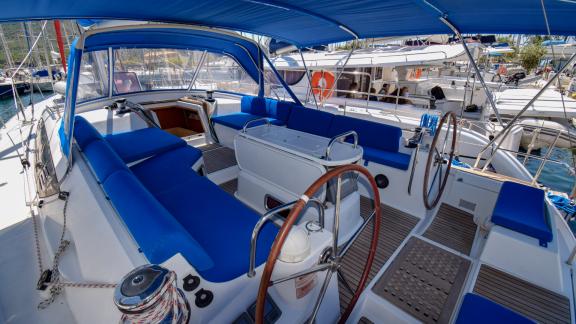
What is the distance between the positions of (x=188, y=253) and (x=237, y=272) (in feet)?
Answer: 0.89

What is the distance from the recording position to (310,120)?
3.78 metres

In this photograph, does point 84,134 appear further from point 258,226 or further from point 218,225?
point 258,226

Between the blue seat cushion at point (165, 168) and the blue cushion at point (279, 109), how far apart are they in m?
1.84

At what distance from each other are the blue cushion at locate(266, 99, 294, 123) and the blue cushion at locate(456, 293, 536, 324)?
11.3 ft

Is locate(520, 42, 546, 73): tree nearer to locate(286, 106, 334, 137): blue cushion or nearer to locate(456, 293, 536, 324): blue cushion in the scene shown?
locate(286, 106, 334, 137): blue cushion

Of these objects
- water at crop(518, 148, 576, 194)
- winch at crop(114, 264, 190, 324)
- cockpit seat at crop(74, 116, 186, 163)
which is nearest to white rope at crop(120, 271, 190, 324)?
winch at crop(114, 264, 190, 324)

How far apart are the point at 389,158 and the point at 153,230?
241 centimetres

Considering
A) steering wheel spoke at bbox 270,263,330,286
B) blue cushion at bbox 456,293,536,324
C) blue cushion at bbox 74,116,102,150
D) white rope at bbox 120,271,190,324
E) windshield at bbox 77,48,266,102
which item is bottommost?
blue cushion at bbox 456,293,536,324

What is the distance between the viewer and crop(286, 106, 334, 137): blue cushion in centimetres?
360

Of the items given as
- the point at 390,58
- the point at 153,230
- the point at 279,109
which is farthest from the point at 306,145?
the point at 390,58

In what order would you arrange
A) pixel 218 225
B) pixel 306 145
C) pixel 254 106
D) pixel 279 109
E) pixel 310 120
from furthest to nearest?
pixel 254 106 → pixel 279 109 → pixel 310 120 → pixel 306 145 → pixel 218 225

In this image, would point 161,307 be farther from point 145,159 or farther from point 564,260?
point 564,260

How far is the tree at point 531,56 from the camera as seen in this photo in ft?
68.4

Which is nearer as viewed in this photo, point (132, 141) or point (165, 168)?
point (165, 168)
